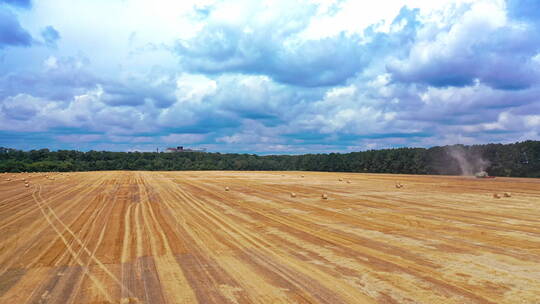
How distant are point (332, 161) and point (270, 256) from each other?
74224 millimetres

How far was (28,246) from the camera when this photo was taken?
9039 mm

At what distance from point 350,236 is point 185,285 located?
5.23 meters

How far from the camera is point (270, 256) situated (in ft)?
26.2

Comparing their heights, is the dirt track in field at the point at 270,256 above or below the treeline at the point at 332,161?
below

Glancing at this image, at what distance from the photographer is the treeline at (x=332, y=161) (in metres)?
48.6

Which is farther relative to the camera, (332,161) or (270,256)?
(332,161)

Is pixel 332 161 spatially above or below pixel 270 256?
above

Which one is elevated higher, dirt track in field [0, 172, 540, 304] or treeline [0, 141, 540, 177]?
treeline [0, 141, 540, 177]

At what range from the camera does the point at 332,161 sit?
81.0 metres

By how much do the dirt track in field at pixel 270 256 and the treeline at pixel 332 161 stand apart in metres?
39.3

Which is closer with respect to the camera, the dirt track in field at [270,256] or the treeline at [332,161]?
the dirt track in field at [270,256]

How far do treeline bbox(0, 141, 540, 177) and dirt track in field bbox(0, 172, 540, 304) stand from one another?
39319 millimetres

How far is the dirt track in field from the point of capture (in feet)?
18.8

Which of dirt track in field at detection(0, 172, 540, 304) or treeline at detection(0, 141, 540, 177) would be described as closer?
dirt track in field at detection(0, 172, 540, 304)
